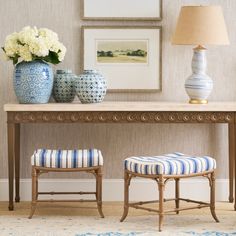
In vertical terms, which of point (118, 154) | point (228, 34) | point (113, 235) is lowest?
point (113, 235)

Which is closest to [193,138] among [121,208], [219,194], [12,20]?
[219,194]

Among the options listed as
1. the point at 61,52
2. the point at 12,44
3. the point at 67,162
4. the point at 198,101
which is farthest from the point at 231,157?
the point at 12,44

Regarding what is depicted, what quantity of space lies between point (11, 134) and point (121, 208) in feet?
3.28

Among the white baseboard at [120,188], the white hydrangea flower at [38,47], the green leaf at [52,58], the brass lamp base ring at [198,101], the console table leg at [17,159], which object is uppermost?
the white hydrangea flower at [38,47]

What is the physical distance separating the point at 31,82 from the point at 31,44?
0.94 feet

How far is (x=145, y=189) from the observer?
5.59 m

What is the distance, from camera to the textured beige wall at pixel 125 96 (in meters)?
5.48

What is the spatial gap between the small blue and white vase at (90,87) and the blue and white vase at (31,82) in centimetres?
24

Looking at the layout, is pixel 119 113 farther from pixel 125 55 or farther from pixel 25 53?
pixel 25 53

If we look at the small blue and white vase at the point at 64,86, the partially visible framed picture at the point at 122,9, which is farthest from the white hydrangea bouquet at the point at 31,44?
the partially visible framed picture at the point at 122,9

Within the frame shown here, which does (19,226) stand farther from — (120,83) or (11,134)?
(120,83)

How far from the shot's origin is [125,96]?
5535mm

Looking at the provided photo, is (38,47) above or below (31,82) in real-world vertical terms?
above

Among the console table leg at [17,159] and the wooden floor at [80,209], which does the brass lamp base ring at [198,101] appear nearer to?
the wooden floor at [80,209]
